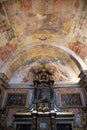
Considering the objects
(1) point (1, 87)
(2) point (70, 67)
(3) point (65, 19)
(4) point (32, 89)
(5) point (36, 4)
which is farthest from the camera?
(2) point (70, 67)

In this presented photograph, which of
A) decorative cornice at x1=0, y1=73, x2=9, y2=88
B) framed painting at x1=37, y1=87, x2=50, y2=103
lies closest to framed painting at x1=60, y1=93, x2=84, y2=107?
framed painting at x1=37, y1=87, x2=50, y2=103

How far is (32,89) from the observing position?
43.5ft

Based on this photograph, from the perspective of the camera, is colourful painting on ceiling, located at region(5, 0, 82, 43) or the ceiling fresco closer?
colourful painting on ceiling, located at region(5, 0, 82, 43)

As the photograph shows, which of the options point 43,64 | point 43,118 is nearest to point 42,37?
point 43,64

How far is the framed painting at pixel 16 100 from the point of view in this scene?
12297 millimetres

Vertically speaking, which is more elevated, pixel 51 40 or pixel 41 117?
pixel 51 40

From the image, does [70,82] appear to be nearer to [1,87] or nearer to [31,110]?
[31,110]

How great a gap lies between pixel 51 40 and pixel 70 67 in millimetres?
3164

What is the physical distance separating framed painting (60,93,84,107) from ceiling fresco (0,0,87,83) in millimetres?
1482

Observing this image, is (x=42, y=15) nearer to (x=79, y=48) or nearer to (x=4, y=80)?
(x=79, y=48)

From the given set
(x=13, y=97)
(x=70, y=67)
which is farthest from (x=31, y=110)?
(x=70, y=67)

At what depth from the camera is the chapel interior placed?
10711 millimetres

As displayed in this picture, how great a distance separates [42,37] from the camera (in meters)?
13.2

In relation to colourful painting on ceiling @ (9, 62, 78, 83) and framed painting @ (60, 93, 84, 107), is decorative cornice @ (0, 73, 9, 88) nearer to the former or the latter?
colourful painting on ceiling @ (9, 62, 78, 83)
